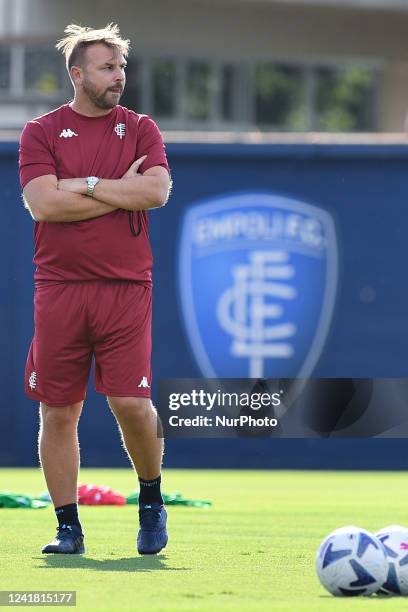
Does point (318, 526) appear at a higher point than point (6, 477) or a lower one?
higher

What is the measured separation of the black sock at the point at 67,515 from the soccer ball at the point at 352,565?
1.62m

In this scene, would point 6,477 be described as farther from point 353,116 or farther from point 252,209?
point 353,116

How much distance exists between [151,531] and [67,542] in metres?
0.37

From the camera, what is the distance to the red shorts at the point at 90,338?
7023 millimetres

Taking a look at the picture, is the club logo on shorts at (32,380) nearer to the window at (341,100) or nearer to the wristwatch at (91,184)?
the wristwatch at (91,184)

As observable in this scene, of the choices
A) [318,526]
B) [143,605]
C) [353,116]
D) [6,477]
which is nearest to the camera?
[143,605]

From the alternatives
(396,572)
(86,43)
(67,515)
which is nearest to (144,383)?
(67,515)

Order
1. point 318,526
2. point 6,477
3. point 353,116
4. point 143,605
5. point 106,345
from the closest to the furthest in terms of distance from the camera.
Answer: point 143,605 < point 106,345 < point 318,526 < point 6,477 < point 353,116

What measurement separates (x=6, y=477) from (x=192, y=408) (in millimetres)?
4580

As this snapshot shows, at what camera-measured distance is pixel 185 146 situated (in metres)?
11.8

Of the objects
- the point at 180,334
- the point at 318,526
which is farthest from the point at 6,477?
the point at 318,526

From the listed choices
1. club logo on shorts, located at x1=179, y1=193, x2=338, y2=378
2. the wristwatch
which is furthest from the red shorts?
club logo on shorts, located at x1=179, y1=193, x2=338, y2=378

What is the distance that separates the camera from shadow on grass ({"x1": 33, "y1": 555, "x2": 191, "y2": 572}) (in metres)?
6.55

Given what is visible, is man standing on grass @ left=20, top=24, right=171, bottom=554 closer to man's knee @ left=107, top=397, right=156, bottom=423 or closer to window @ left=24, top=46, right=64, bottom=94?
man's knee @ left=107, top=397, right=156, bottom=423
